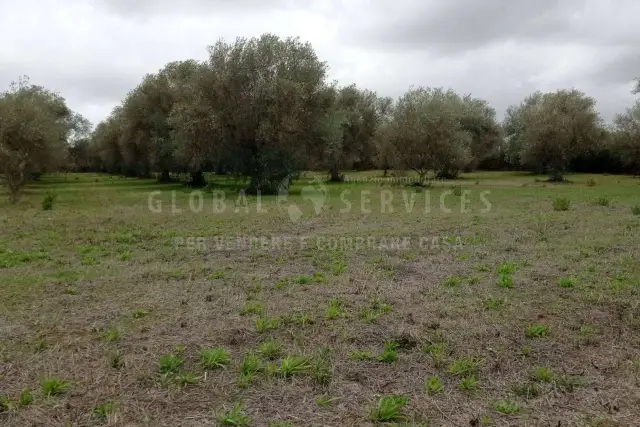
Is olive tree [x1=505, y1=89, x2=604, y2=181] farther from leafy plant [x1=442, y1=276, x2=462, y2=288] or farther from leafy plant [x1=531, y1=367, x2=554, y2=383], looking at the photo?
leafy plant [x1=531, y1=367, x2=554, y2=383]

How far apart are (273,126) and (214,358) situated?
2682 cm

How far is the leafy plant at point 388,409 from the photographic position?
13.6 ft

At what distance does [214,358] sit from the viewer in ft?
16.9

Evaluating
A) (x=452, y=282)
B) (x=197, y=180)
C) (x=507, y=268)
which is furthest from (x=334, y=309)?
(x=197, y=180)

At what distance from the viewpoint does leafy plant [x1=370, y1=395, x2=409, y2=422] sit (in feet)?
13.6

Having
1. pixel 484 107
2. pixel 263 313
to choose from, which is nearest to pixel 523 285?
pixel 263 313

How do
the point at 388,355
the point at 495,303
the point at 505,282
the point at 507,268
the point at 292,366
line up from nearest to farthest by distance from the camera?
the point at 292,366, the point at 388,355, the point at 495,303, the point at 505,282, the point at 507,268

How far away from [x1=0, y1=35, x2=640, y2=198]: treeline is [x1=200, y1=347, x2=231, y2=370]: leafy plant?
988 inches

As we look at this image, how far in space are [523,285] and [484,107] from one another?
57.8m

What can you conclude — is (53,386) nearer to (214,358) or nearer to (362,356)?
(214,358)

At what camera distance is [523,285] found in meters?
8.13

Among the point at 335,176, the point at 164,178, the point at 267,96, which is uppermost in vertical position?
the point at 267,96

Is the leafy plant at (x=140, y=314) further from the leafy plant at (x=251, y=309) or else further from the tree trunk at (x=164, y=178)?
the tree trunk at (x=164, y=178)

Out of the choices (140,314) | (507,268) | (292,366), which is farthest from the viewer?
(507,268)
